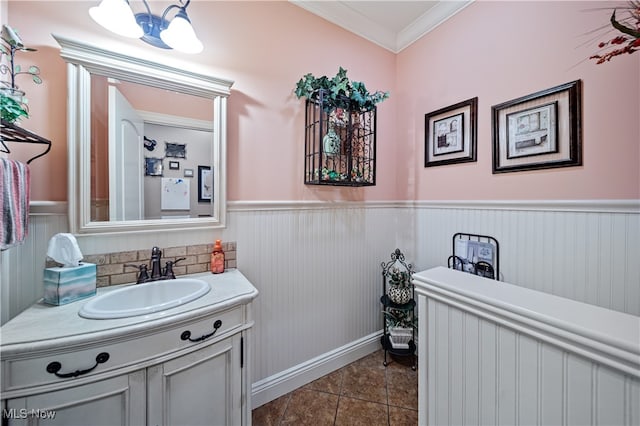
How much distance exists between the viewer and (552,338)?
1.73ft

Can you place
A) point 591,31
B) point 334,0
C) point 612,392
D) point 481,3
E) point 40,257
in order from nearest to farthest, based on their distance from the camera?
point 612,392
point 40,257
point 591,31
point 481,3
point 334,0

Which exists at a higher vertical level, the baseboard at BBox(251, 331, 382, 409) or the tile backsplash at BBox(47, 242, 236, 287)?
the tile backsplash at BBox(47, 242, 236, 287)

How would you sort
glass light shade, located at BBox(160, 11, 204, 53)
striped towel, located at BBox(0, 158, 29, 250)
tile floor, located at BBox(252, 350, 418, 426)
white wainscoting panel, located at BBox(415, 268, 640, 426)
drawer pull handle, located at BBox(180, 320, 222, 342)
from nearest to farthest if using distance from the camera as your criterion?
white wainscoting panel, located at BBox(415, 268, 640, 426) → striped towel, located at BBox(0, 158, 29, 250) → drawer pull handle, located at BBox(180, 320, 222, 342) → glass light shade, located at BBox(160, 11, 204, 53) → tile floor, located at BBox(252, 350, 418, 426)

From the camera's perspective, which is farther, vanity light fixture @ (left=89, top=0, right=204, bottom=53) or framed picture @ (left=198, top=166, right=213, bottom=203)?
framed picture @ (left=198, top=166, right=213, bottom=203)

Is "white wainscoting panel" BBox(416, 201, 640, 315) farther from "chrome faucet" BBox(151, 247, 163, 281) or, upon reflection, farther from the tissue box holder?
the tissue box holder

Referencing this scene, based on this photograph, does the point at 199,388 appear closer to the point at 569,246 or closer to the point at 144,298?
the point at 144,298

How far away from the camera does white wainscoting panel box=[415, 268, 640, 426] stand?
1.52ft

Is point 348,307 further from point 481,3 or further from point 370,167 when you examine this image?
point 481,3

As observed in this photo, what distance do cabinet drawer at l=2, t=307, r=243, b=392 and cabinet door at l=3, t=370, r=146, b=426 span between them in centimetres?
5

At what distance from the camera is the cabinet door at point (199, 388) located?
3.07 ft

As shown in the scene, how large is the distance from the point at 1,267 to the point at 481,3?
294 centimetres

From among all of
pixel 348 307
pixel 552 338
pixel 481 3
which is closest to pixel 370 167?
pixel 348 307
